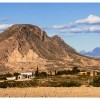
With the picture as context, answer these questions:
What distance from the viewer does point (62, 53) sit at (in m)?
58.8

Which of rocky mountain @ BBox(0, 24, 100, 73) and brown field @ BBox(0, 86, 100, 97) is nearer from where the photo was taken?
brown field @ BBox(0, 86, 100, 97)

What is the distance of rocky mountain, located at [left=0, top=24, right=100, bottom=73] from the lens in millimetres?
56469

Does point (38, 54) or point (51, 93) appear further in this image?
point (38, 54)

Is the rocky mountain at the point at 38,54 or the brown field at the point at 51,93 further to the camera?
the rocky mountain at the point at 38,54

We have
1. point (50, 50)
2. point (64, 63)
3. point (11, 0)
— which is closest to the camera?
point (11, 0)

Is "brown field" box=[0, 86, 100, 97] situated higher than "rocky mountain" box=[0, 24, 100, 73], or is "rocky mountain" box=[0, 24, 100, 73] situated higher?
"rocky mountain" box=[0, 24, 100, 73]

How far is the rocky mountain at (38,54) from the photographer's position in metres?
56.5

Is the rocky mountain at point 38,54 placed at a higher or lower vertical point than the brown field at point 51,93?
higher

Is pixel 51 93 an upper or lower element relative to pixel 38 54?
lower

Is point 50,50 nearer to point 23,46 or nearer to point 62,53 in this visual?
point 62,53

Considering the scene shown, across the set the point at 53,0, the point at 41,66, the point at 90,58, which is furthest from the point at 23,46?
the point at 53,0

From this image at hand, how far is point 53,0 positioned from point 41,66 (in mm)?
54990

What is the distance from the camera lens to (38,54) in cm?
5803

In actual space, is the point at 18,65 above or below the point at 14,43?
below
